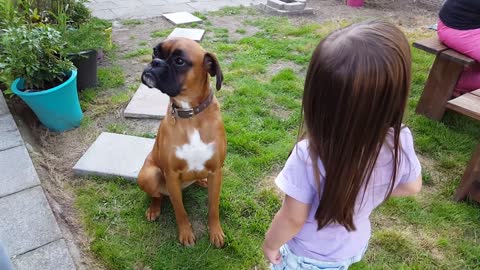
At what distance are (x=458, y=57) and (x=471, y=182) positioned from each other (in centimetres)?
136

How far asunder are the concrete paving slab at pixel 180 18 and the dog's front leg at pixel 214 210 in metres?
4.64

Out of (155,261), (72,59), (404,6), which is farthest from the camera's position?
(404,6)

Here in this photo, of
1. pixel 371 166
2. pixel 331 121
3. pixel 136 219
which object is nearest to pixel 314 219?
pixel 371 166

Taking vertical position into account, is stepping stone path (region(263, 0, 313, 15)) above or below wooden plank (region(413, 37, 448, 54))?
below

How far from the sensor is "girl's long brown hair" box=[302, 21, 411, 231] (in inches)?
39.5

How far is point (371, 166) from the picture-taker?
1.19 m

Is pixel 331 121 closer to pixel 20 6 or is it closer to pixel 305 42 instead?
pixel 20 6

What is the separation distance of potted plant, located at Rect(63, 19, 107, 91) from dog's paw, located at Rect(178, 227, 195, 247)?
2299mm

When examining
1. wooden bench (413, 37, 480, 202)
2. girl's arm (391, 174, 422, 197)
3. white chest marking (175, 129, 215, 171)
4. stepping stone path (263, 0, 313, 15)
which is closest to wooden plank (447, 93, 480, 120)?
wooden bench (413, 37, 480, 202)

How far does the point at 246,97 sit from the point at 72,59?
6.16 feet

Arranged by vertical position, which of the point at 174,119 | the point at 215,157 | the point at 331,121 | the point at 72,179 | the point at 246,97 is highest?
the point at 331,121

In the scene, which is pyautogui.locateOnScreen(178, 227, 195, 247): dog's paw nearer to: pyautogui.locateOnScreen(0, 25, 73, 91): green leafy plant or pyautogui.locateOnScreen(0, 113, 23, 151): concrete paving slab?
pyautogui.locateOnScreen(0, 113, 23, 151): concrete paving slab

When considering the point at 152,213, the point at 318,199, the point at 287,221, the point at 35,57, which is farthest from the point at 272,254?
the point at 35,57

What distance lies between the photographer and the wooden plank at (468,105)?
9.68 ft
